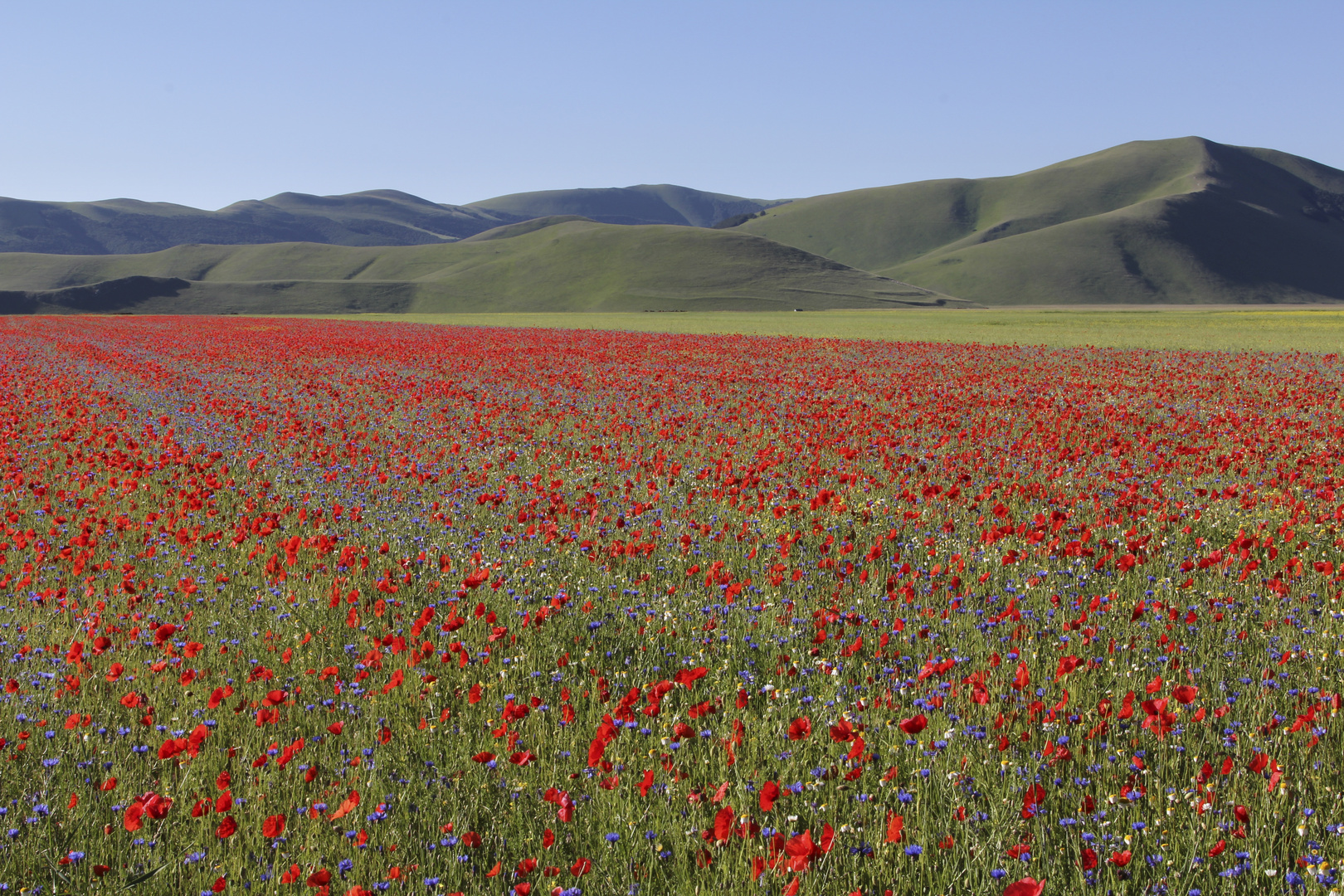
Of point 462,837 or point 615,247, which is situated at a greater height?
point 615,247

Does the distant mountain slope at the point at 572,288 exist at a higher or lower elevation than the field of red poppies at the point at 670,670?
higher

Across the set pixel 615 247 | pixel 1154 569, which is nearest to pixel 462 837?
pixel 1154 569

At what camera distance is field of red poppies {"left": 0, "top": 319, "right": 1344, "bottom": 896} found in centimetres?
341

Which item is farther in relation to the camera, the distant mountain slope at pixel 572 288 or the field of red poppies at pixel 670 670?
the distant mountain slope at pixel 572 288

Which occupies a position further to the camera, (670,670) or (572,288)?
(572,288)

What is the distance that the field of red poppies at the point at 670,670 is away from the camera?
341 centimetres

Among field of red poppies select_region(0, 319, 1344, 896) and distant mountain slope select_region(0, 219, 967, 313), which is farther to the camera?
distant mountain slope select_region(0, 219, 967, 313)

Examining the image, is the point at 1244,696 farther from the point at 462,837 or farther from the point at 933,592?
the point at 462,837

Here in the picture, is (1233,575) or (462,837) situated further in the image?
(1233,575)

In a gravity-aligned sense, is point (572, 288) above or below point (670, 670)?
above

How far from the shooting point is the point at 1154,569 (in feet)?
23.3

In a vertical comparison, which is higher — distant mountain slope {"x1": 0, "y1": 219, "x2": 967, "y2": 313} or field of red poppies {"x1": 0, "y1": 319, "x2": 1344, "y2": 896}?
distant mountain slope {"x1": 0, "y1": 219, "x2": 967, "y2": 313}

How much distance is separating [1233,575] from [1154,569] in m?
0.57

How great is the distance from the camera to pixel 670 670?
17.6 ft
